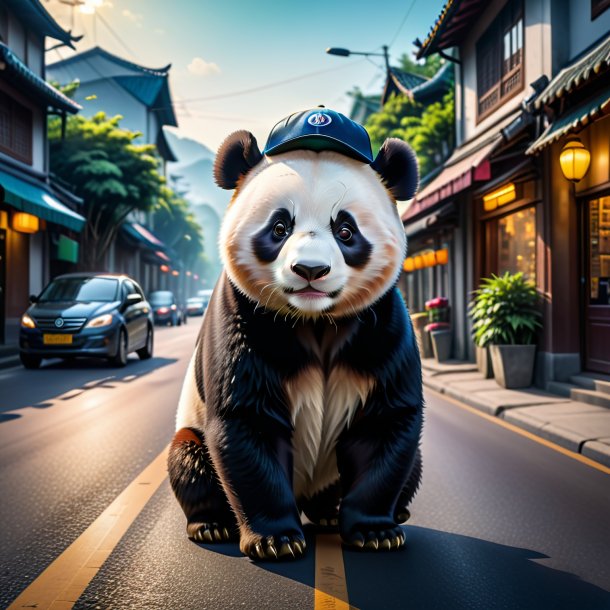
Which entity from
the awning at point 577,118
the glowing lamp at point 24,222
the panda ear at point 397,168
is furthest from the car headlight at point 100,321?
the panda ear at point 397,168

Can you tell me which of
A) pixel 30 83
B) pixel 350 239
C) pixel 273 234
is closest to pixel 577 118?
pixel 350 239

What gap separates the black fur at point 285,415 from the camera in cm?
237

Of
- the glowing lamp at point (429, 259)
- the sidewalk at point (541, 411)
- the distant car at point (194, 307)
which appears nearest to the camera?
the sidewalk at point (541, 411)

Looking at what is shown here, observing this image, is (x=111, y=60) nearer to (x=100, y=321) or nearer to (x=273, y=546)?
(x=100, y=321)

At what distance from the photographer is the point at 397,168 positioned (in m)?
2.52

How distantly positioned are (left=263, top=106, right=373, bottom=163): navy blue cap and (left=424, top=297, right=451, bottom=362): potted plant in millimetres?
11123

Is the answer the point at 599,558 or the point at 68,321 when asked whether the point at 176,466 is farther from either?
the point at 68,321

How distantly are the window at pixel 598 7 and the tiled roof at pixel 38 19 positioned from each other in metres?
15.0

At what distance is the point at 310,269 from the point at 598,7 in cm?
819

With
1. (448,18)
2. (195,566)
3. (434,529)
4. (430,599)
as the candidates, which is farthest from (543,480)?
(448,18)

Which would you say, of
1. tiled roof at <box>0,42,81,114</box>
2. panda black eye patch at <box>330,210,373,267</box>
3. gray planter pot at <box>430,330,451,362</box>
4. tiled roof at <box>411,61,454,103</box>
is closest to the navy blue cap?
panda black eye patch at <box>330,210,373,267</box>

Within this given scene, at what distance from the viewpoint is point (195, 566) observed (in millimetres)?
2660

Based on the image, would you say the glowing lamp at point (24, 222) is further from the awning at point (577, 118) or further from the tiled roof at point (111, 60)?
the tiled roof at point (111, 60)

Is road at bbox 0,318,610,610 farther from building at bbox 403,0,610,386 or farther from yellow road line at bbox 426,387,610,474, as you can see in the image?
building at bbox 403,0,610,386
